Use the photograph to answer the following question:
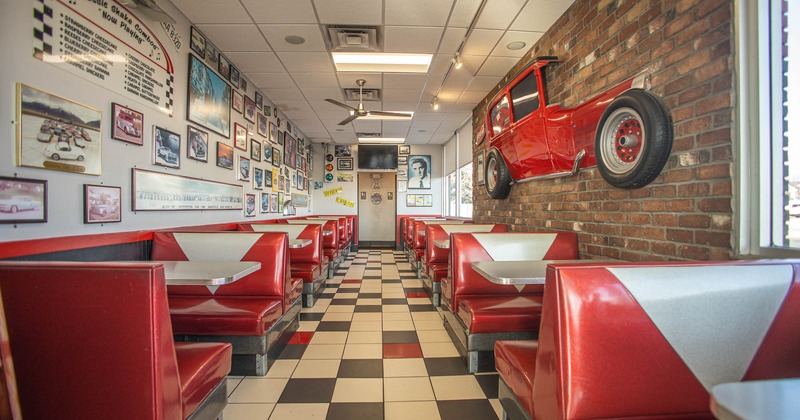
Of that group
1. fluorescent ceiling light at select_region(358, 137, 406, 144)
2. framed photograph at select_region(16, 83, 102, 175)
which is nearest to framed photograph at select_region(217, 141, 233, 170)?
framed photograph at select_region(16, 83, 102, 175)

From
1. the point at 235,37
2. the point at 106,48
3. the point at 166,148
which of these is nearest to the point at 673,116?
the point at 106,48

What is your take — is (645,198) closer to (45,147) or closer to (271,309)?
(271,309)

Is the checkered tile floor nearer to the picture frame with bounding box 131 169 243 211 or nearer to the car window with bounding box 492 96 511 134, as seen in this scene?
the picture frame with bounding box 131 169 243 211

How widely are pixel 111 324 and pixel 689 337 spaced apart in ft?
6.08

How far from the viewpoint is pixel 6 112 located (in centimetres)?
175

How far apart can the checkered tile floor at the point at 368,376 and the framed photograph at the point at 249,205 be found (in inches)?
74.9

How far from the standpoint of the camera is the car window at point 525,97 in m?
3.51

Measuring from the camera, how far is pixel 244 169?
470cm

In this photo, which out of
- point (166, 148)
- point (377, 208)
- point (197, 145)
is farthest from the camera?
point (377, 208)

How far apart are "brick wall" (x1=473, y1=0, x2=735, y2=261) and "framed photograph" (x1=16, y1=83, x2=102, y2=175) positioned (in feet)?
12.3

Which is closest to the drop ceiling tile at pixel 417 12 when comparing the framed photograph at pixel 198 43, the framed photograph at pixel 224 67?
the framed photograph at pixel 198 43

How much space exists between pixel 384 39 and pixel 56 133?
9.82 feet

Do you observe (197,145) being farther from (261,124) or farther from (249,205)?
(261,124)

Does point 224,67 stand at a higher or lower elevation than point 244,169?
higher
